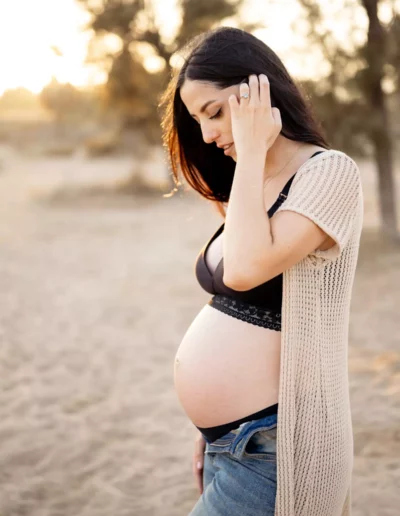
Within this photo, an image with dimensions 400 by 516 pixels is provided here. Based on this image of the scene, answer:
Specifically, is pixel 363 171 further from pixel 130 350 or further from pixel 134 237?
pixel 130 350

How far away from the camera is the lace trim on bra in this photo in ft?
5.21

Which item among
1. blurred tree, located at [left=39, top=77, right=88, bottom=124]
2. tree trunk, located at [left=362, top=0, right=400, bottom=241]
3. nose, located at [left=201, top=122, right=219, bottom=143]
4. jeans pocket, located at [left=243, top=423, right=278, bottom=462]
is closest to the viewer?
jeans pocket, located at [left=243, top=423, right=278, bottom=462]

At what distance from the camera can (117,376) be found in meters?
4.95

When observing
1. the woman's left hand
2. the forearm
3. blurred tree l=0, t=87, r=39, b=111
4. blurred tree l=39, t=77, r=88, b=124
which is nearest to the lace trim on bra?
the forearm

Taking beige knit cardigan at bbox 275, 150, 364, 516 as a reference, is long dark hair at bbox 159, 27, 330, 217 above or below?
above

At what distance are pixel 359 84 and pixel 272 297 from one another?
7330 millimetres

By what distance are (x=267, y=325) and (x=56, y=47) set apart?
1535 centimetres

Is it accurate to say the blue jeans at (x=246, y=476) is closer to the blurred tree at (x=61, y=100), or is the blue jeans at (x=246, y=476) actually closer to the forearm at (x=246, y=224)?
the forearm at (x=246, y=224)

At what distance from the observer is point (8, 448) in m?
3.79

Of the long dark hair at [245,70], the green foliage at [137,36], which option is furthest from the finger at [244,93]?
the green foliage at [137,36]

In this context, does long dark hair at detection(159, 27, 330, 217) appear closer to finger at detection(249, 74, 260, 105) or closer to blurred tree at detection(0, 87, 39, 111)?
finger at detection(249, 74, 260, 105)

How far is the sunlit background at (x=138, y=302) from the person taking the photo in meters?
3.45

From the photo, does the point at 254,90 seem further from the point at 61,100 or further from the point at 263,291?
the point at 61,100

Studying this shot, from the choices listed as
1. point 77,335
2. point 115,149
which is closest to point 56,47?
point 77,335
